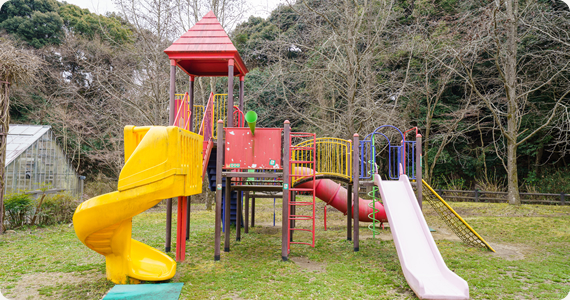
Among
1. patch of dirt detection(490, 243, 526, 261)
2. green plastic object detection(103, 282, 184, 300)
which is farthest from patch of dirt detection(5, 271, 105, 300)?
patch of dirt detection(490, 243, 526, 261)

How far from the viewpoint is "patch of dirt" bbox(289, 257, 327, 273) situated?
6.57 m

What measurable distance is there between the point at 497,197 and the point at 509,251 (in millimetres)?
11635

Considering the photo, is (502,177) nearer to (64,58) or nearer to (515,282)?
(515,282)

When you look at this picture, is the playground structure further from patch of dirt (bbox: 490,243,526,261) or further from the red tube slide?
the red tube slide

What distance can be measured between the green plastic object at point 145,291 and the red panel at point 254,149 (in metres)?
2.71

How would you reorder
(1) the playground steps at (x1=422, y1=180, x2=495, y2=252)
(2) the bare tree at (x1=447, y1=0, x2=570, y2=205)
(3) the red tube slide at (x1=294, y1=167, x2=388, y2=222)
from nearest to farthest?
(1) the playground steps at (x1=422, y1=180, x2=495, y2=252) → (3) the red tube slide at (x1=294, y1=167, x2=388, y2=222) → (2) the bare tree at (x1=447, y1=0, x2=570, y2=205)

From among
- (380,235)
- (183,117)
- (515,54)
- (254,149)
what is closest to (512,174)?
(515,54)

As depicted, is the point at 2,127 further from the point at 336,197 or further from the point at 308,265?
the point at 336,197

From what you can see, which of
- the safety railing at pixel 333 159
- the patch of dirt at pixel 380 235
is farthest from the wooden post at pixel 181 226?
the patch of dirt at pixel 380 235

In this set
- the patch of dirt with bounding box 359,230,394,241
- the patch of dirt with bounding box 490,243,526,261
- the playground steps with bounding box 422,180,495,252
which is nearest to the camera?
the patch of dirt with bounding box 490,243,526,261

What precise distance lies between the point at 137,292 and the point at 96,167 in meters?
21.4

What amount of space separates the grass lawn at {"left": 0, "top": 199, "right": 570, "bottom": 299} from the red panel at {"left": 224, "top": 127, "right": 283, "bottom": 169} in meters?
2.07

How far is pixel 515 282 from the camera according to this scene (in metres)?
5.69

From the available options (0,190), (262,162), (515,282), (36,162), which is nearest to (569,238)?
(515,282)
